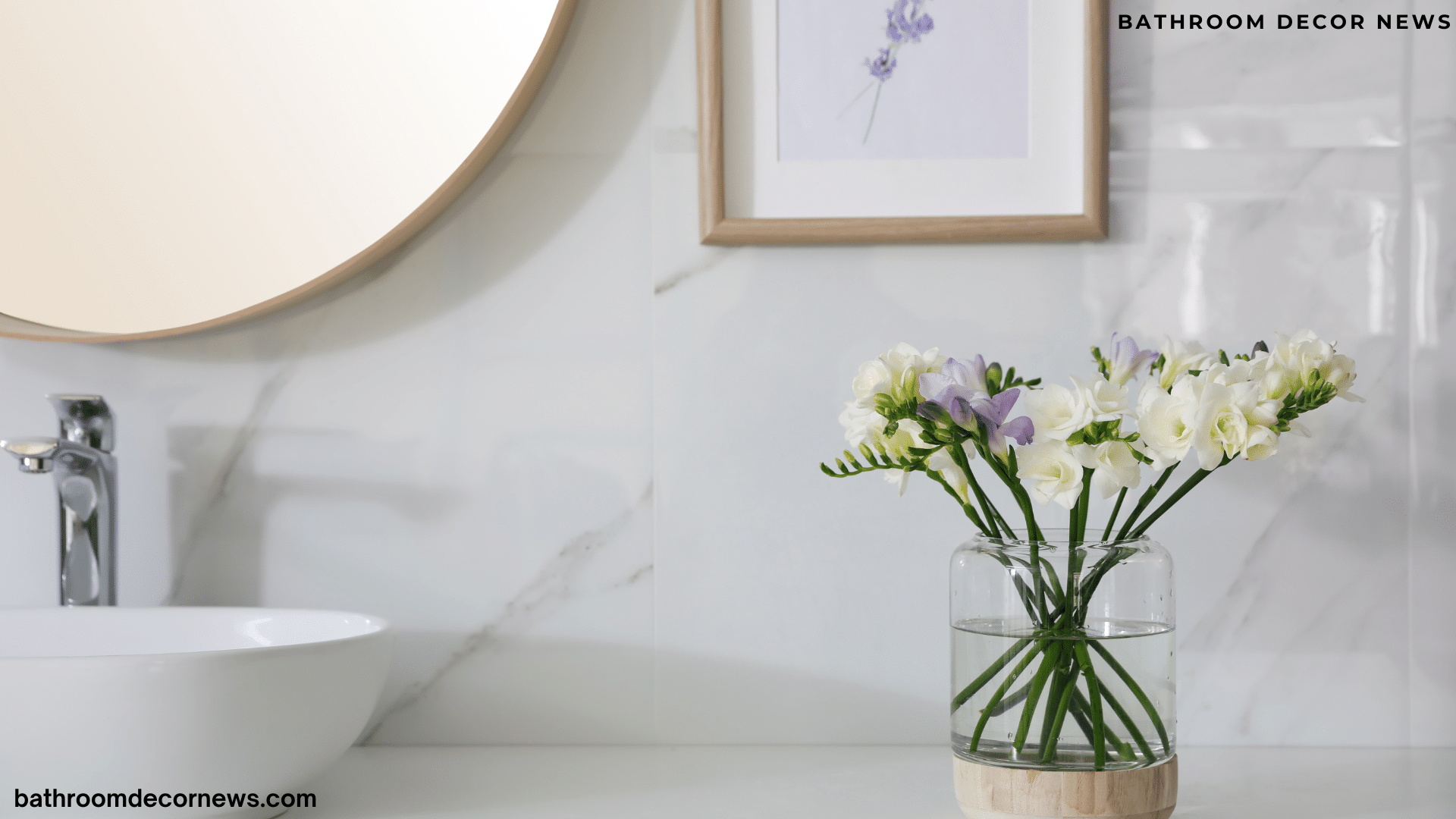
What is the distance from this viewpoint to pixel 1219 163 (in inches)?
32.8

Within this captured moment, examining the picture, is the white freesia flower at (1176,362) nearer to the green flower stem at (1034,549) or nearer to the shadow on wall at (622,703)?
the green flower stem at (1034,549)

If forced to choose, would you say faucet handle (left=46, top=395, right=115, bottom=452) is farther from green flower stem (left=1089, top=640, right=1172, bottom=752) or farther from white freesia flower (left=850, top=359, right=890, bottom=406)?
green flower stem (left=1089, top=640, right=1172, bottom=752)

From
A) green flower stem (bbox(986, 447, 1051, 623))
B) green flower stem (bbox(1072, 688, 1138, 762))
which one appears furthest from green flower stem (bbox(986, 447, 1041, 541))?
green flower stem (bbox(1072, 688, 1138, 762))

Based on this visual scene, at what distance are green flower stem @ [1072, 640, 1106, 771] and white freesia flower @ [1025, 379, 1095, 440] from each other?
0.14m

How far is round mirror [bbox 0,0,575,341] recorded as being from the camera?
34.0 inches

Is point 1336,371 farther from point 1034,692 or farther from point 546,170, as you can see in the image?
point 546,170

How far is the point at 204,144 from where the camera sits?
88 centimetres

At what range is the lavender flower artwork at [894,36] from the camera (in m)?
0.83

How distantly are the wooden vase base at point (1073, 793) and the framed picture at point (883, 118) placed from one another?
0.41 meters

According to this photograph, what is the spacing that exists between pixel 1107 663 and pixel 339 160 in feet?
2.36

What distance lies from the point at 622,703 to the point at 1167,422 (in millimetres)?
489

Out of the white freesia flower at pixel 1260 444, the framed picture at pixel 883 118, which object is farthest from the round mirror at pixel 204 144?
the white freesia flower at pixel 1260 444

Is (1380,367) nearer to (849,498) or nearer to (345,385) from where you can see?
(849,498)

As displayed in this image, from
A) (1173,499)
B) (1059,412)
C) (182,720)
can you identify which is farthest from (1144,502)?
(182,720)
